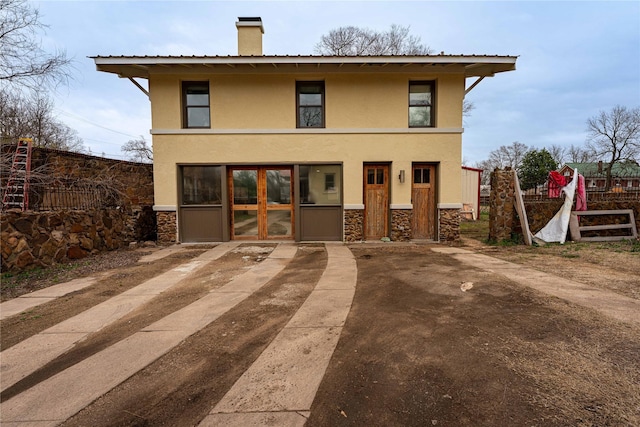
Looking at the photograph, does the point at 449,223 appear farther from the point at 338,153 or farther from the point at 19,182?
the point at 19,182

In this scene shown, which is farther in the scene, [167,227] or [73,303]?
[167,227]

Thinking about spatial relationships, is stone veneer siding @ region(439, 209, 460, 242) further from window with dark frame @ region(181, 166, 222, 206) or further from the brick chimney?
the brick chimney

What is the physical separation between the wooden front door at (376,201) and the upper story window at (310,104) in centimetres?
217

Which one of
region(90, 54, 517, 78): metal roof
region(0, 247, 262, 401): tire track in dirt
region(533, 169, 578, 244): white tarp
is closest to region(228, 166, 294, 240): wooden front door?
region(0, 247, 262, 401): tire track in dirt

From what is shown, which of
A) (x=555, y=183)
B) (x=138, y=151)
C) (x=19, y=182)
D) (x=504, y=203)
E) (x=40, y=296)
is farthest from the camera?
(x=138, y=151)

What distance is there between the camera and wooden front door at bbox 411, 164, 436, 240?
8.84 m

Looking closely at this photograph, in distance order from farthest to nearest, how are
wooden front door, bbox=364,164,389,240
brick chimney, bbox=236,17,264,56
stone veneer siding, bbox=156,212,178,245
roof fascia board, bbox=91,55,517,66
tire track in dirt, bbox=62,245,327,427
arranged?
brick chimney, bbox=236,17,264,56 → wooden front door, bbox=364,164,389,240 → stone veneer siding, bbox=156,212,178,245 → roof fascia board, bbox=91,55,517,66 → tire track in dirt, bbox=62,245,327,427

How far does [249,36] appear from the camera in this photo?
912 centimetres

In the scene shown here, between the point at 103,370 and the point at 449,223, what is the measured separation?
868cm

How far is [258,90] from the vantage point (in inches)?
338

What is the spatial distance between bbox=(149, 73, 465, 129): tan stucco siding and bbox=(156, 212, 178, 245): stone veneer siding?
2710mm

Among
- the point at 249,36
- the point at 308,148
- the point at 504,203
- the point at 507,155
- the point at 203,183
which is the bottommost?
the point at 504,203

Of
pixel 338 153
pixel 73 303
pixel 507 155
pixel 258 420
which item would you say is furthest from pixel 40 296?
pixel 507 155

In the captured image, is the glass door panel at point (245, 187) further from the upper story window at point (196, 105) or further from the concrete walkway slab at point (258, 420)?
the concrete walkway slab at point (258, 420)
